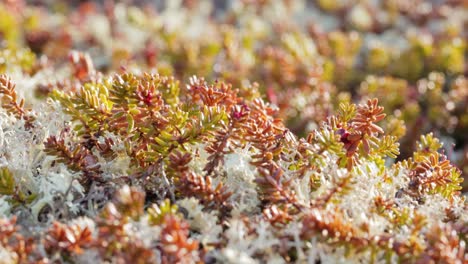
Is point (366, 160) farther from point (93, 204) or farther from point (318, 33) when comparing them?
point (318, 33)

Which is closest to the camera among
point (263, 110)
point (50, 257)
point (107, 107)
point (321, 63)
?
point (50, 257)

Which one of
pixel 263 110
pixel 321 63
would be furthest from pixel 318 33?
pixel 263 110

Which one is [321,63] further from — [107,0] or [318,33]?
[107,0]

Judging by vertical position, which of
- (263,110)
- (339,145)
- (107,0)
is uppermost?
(107,0)

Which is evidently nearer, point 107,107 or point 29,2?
point 107,107

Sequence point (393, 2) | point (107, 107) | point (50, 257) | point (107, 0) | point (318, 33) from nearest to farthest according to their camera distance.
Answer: point (50, 257)
point (107, 107)
point (318, 33)
point (393, 2)
point (107, 0)

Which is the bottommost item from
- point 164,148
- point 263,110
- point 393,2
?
point 164,148

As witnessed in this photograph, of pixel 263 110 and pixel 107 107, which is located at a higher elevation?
pixel 263 110

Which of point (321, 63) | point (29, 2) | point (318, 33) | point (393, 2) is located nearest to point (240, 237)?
point (321, 63)

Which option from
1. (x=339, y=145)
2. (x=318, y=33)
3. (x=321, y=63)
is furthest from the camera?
(x=318, y=33)
